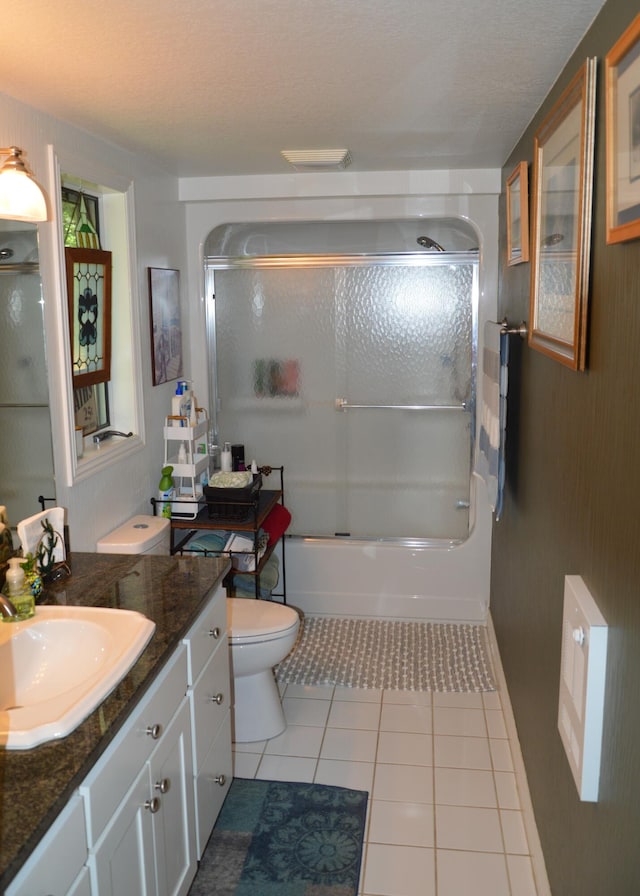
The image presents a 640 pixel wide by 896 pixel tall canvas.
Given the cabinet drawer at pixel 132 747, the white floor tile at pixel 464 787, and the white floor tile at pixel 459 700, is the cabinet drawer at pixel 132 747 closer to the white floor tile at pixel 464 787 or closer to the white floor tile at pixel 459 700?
the white floor tile at pixel 464 787

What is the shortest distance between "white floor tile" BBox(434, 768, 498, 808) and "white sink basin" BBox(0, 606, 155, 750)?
1.36 meters

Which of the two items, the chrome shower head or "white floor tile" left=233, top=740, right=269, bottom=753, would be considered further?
the chrome shower head

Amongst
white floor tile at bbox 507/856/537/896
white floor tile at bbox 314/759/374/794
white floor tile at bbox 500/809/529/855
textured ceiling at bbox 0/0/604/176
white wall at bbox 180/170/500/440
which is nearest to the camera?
textured ceiling at bbox 0/0/604/176

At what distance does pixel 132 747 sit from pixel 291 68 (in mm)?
1714

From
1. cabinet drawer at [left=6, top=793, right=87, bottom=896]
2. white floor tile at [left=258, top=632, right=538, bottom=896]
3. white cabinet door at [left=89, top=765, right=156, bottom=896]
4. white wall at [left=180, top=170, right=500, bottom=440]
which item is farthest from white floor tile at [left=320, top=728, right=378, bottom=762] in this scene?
white wall at [left=180, top=170, right=500, bottom=440]

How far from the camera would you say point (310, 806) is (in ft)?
8.48

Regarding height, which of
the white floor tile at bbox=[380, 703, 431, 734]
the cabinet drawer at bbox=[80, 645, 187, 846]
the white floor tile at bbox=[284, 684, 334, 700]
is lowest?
the white floor tile at bbox=[380, 703, 431, 734]

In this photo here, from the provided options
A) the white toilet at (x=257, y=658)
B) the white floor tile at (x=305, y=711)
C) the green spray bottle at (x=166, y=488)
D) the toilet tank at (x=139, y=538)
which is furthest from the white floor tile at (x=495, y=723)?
the green spray bottle at (x=166, y=488)

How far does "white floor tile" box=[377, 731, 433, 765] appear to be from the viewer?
285 cm

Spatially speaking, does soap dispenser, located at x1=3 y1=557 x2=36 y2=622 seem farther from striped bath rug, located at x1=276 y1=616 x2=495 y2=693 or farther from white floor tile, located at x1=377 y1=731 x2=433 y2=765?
striped bath rug, located at x1=276 y1=616 x2=495 y2=693

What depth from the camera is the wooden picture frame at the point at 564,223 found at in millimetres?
1669

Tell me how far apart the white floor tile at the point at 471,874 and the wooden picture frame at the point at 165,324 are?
2.17m

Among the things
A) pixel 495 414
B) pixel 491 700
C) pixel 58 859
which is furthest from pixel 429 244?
pixel 58 859

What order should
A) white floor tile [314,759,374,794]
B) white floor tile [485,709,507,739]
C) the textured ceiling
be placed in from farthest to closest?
white floor tile [485,709,507,739], white floor tile [314,759,374,794], the textured ceiling
